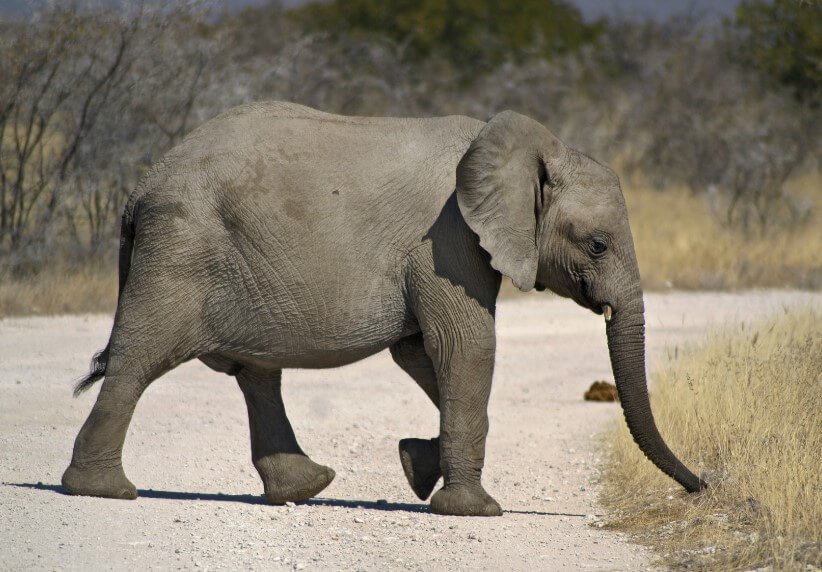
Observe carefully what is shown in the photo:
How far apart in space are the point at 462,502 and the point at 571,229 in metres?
1.53

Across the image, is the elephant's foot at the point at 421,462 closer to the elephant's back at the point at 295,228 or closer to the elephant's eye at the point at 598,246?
the elephant's back at the point at 295,228

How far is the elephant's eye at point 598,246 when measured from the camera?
24.0 feet

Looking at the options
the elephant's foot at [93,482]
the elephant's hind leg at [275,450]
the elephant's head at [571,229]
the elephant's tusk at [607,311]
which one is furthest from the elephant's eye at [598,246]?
the elephant's foot at [93,482]

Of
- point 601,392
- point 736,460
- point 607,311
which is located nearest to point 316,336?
point 607,311

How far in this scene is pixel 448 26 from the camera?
112ft

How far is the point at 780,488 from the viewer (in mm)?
7230

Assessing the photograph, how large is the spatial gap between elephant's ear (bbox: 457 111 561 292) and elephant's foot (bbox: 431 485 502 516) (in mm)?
1120

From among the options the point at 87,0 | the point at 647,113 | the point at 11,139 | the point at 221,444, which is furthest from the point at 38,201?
the point at 647,113

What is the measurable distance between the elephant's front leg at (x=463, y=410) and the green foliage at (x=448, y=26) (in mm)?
25341

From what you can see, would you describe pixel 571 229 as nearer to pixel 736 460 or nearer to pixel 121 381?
pixel 736 460

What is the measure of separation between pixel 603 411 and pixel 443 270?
187 inches

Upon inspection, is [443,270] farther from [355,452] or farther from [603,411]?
[603,411]

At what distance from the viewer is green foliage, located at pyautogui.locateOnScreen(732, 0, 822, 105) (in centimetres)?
2550

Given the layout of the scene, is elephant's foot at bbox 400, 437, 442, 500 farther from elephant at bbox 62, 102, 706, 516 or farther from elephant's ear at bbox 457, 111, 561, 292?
elephant's ear at bbox 457, 111, 561, 292
